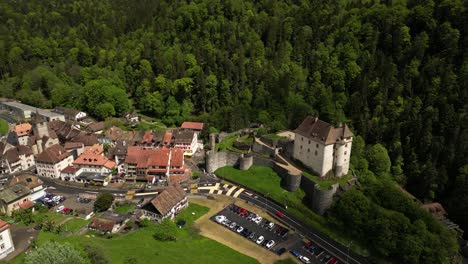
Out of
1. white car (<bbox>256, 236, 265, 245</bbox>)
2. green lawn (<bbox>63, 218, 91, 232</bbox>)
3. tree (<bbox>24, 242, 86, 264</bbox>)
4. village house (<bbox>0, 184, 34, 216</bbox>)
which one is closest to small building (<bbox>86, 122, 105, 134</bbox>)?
village house (<bbox>0, 184, 34, 216</bbox>)

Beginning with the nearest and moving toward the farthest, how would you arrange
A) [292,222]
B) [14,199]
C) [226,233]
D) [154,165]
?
[226,233], [14,199], [292,222], [154,165]

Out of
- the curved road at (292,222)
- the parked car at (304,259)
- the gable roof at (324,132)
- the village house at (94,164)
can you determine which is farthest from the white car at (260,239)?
the village house at (94,164)

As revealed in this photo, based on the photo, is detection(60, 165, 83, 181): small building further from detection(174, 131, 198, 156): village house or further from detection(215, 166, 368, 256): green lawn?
detection(215, 166, 368, 256): green lawn

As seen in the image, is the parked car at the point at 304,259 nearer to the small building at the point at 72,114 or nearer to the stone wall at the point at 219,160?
the stone wall at the point at 219,160

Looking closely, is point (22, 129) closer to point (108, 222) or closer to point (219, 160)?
point (108, 222)

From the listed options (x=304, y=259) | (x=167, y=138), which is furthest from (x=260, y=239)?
(x=167, y=138)

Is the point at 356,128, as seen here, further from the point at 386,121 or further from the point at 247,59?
the point at 247,59
